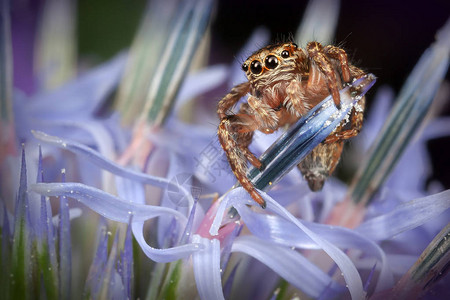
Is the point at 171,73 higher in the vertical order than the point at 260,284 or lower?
higher

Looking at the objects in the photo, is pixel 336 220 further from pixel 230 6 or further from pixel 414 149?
pixel 230 6

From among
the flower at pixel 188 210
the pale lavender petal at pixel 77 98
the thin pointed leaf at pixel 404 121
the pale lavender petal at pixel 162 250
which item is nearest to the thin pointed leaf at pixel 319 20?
the flower at pixel 188 210

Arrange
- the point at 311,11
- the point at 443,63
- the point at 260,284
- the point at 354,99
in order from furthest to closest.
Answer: the point at 311,11, the point at 443,63, the point at 260,284, the point at 354,99

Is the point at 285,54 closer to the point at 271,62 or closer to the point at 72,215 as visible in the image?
the point at 271,62

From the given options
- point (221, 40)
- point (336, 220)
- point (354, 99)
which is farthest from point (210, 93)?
point (354, 99)

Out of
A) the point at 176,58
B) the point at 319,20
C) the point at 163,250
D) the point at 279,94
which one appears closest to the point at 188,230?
the point at 163,250
